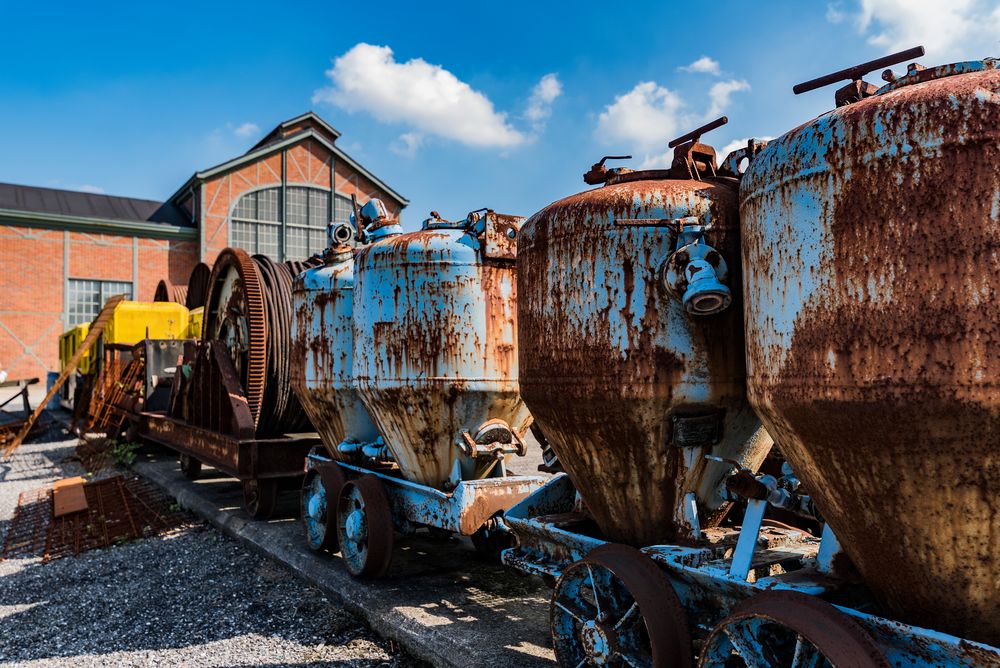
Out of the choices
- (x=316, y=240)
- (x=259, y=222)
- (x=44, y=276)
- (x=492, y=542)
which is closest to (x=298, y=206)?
(x=316, y=240)

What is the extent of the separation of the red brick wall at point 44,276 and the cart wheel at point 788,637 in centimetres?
3102

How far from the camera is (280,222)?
30578 millimetres

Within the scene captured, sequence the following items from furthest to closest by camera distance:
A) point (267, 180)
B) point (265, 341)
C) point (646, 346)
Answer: point (267, 180) → point (265, 341) → point (646, 346)

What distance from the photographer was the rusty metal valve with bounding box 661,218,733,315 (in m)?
2.85

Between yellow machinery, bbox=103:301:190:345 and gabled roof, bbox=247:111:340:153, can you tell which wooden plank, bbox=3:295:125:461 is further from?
gabled roof, bbox=247:111:340:153

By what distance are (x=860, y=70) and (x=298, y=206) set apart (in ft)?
98.8

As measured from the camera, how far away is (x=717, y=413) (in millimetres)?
3145

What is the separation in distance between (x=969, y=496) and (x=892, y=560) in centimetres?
37

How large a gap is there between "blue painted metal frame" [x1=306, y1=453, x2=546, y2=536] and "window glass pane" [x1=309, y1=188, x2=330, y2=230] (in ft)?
89.7

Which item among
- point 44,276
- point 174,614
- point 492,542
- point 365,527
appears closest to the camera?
point 174,614

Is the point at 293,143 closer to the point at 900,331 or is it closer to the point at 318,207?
the point at 318,207

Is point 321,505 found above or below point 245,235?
below

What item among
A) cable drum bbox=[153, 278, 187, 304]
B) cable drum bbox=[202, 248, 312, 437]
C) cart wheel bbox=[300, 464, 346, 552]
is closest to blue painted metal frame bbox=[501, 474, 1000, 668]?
cart wheel bbox=[300, 464, 346, 552]

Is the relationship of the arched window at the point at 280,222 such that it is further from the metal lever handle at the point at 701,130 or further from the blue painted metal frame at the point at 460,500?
the metal lever handle at the point at 701,130
